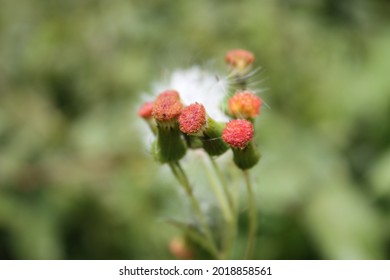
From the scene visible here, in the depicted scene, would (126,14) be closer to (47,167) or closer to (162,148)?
(47,167)

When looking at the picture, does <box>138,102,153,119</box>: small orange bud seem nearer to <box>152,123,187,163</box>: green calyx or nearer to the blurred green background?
<box>152,123,187,163</box>: green calyx

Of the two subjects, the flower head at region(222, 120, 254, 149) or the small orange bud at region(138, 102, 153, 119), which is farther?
the small orange bud at region(138, 102, 153, 119)

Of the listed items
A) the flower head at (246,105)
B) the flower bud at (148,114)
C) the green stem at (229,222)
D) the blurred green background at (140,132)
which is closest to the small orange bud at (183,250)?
the green stem at (229,222)

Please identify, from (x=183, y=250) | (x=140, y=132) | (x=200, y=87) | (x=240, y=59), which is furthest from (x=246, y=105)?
(x=140, y=132)

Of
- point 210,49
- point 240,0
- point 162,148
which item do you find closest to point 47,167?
point 210,49

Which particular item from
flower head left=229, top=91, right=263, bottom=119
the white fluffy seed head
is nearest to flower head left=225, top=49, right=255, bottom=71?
the white fluffy seed head
